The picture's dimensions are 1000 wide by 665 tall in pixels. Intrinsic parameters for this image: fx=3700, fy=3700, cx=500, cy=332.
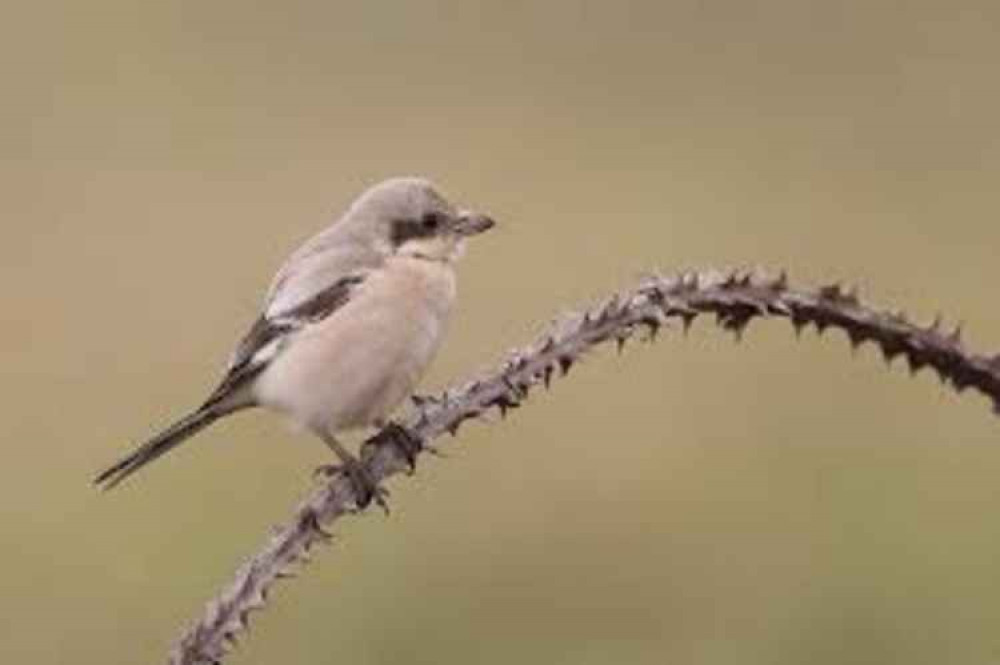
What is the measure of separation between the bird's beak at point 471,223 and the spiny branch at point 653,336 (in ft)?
4.92

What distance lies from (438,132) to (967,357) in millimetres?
10568

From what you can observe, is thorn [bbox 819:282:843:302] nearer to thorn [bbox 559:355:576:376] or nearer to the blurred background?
thorn [bbox 559:355:576:376]

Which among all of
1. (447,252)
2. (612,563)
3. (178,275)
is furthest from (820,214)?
(447,252)

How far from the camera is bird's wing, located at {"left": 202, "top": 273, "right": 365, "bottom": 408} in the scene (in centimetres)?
404

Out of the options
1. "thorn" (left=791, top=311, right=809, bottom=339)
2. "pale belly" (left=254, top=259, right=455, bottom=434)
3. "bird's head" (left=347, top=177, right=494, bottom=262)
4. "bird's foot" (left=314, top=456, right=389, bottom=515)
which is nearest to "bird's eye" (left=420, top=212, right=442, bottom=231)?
"bird's head" (left=347, top=177, right=494, bottom=262)

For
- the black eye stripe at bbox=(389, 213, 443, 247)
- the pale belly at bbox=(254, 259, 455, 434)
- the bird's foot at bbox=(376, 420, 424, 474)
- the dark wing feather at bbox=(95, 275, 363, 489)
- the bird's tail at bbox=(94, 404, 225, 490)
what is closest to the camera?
the bird's foot at bbox=(376, 420, 424, 474)

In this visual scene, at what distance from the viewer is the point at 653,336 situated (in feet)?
8.25

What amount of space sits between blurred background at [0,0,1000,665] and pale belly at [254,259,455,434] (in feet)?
2.50

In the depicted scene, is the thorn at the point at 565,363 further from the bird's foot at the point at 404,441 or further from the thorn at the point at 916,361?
the thorn at the point at 916,361

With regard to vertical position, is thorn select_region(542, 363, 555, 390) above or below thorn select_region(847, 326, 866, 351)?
below

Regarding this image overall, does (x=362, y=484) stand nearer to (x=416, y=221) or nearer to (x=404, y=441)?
(x=404, y=441)

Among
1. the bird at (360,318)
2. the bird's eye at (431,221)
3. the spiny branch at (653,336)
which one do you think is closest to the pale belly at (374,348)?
the bird at (360,318)

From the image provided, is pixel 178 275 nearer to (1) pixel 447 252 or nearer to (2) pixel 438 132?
(2) pixel 438 132

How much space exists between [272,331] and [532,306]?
6.50m
